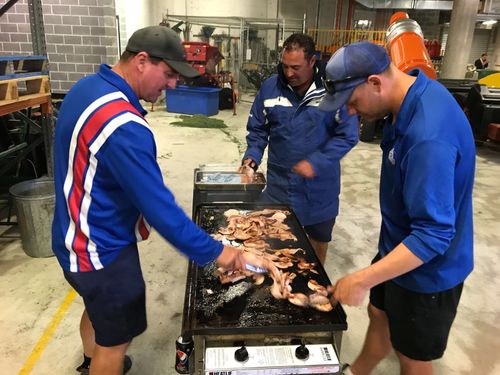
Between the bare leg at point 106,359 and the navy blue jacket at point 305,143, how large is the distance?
1416 mm

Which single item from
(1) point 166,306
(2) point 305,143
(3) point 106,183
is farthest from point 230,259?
(1) point 166,306

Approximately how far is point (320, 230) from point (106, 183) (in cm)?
175

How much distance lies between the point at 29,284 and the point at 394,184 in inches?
114

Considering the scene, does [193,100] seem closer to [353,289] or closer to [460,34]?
[460,34]

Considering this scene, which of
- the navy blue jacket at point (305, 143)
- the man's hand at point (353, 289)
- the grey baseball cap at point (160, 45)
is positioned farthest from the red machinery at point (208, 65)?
the man's hand at point (353, 289)

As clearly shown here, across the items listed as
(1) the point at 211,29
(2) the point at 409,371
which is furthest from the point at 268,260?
(1) the point at 211,29

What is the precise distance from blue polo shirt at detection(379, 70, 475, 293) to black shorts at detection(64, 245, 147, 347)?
1093mm

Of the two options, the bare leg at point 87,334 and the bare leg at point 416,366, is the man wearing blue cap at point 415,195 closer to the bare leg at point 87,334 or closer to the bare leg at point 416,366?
the bare leg at point 416,366

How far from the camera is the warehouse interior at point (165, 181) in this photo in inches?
102

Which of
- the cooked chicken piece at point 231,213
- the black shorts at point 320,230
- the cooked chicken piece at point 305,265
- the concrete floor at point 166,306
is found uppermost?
the cooked chicken piece at point 231,213

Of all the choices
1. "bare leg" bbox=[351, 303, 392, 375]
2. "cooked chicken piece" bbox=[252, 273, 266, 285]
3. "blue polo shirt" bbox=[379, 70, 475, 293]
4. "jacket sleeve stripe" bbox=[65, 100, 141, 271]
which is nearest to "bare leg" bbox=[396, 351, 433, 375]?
"bare leg" bbox=[351, 303, 392, 375]

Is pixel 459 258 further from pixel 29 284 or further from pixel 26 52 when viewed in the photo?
pixel 26 52

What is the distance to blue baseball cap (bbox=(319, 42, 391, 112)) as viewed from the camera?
1374 millimetres

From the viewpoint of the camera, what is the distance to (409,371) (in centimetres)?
172
